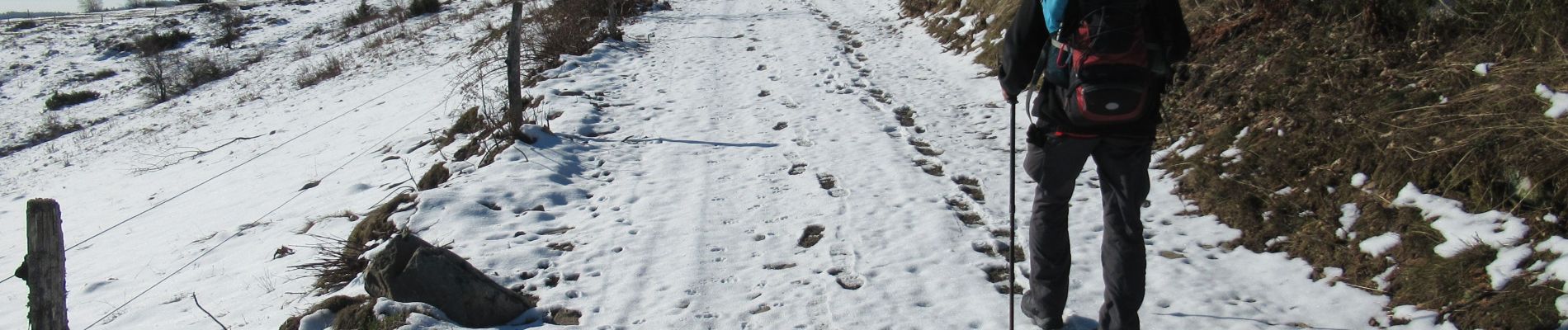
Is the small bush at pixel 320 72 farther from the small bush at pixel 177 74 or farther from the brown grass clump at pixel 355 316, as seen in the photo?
the brown grass clump at pixel 355 316

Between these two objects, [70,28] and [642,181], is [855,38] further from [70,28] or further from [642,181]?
[70,28]

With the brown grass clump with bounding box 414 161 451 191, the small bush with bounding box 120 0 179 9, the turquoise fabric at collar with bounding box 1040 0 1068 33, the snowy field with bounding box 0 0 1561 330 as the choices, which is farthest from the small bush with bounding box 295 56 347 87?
the small bush with bounding box 120 0 179 9

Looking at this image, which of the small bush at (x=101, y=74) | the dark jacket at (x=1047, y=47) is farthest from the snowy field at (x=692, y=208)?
the small bush at (x=101, y=74)

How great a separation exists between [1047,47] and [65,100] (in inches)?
1087

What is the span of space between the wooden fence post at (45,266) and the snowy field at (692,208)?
1.17 m

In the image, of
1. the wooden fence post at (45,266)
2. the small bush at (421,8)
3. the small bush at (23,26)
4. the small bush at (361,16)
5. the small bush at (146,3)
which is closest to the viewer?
the wooden fence post at (45,266)

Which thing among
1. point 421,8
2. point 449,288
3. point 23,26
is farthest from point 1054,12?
point 23,26

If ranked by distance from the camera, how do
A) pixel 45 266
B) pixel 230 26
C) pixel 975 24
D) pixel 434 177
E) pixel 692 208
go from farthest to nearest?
pixel 230 26
pixel 975 24
pixel 434 177
pixel 692 208
pixel 45 266

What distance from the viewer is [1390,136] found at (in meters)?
3.99

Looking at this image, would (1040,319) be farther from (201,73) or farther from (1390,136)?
(201,73)

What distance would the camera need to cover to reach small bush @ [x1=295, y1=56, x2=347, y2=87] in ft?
57.9

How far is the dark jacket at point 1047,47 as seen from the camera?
9.14 ft

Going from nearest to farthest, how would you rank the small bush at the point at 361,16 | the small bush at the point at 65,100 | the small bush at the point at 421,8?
the small bush at the point at 65,100 → the small bush at the point at 421,8 → the small bush at the point at 361,16

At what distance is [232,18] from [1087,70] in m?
34.0
